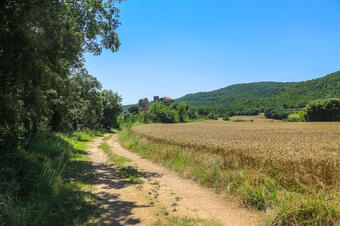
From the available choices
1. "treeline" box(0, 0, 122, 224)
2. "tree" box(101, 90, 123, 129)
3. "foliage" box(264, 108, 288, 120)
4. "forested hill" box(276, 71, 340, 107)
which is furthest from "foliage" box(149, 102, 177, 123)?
"treeline" box(0, 0, 122, 224)

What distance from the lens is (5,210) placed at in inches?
167

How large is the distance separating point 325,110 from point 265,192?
2853 inches

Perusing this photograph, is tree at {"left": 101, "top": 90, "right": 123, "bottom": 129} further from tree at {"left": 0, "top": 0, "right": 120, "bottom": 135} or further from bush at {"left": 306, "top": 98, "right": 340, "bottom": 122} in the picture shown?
bush at {"left": 306, "top": 98, "right": 340, "bottom": 122}

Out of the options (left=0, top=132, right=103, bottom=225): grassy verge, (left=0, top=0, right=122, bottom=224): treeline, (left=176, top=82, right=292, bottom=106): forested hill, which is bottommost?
(left=0, top=132, right=103, bottom=225): grassy verge

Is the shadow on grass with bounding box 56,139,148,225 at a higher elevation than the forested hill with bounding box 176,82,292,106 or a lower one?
lower

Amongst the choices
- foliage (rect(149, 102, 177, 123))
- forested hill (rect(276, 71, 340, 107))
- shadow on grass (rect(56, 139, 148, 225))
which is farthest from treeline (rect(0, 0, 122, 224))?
forested hill (rect(276, 71, 340, 107))

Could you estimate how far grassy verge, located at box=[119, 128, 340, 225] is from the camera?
4668mm

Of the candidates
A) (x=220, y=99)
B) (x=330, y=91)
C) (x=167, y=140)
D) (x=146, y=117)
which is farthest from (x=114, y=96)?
(x=220, y=99)

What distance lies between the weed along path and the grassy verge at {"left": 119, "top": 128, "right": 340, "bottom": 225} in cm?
46

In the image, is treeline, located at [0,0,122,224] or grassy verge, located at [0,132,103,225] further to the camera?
treeline, located at [0,0,122,224]

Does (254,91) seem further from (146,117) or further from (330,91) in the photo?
(146,117)

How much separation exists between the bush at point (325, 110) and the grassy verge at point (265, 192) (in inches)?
2735

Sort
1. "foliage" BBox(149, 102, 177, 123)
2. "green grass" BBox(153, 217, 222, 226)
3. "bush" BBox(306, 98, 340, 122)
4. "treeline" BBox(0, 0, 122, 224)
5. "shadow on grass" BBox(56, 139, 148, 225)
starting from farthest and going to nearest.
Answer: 1. "foliage" BBox(149, 102, 177, 123)
2. "bush" BBox(306, 98, 340, 122)
3. "treeline" BBox(0, 0, 122, 224)
4. "shadow on grass" BBox(56, 139, 148, 225)
5. "green grass" BBox(153, 217, 222, 226)

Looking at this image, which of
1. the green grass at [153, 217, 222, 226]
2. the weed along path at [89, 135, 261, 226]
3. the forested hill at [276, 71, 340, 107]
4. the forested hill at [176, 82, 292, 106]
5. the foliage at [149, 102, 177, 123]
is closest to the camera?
the green grass at [153, 217, 222, 226]
